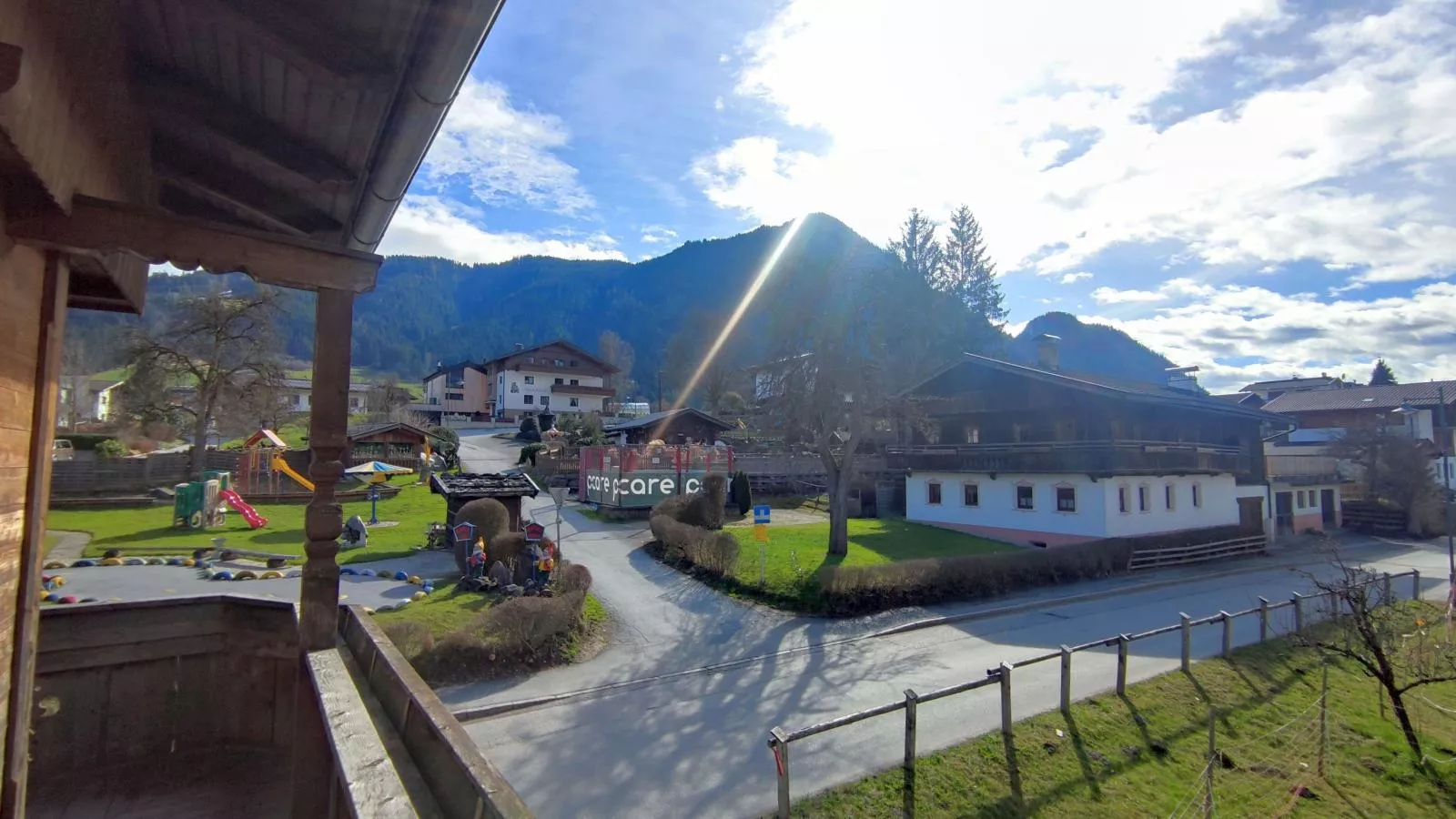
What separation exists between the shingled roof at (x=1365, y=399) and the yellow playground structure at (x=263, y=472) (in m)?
61.1

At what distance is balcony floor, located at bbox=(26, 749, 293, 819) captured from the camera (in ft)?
15.5

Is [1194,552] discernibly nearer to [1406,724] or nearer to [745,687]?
[1406,724]

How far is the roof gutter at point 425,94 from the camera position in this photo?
2594 millimetres

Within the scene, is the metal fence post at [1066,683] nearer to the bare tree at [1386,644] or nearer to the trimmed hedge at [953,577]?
the bare tree at [1386,644]

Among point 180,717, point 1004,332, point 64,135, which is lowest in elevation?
point 180,717

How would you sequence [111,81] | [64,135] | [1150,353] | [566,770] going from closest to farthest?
[64,135] < [111,81] < [566,770] < [1150,353]

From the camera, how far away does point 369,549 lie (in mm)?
19016

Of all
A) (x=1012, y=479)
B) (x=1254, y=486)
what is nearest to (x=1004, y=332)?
(x=1254, y=486)

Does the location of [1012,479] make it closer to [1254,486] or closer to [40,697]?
[1254,486]

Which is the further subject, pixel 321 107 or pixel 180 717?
pixel 180 717

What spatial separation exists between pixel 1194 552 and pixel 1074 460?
5.68 m

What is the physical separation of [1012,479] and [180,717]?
2553 centimetres

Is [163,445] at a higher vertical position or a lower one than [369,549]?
higher

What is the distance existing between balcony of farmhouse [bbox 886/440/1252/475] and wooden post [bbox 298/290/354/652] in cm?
2325
